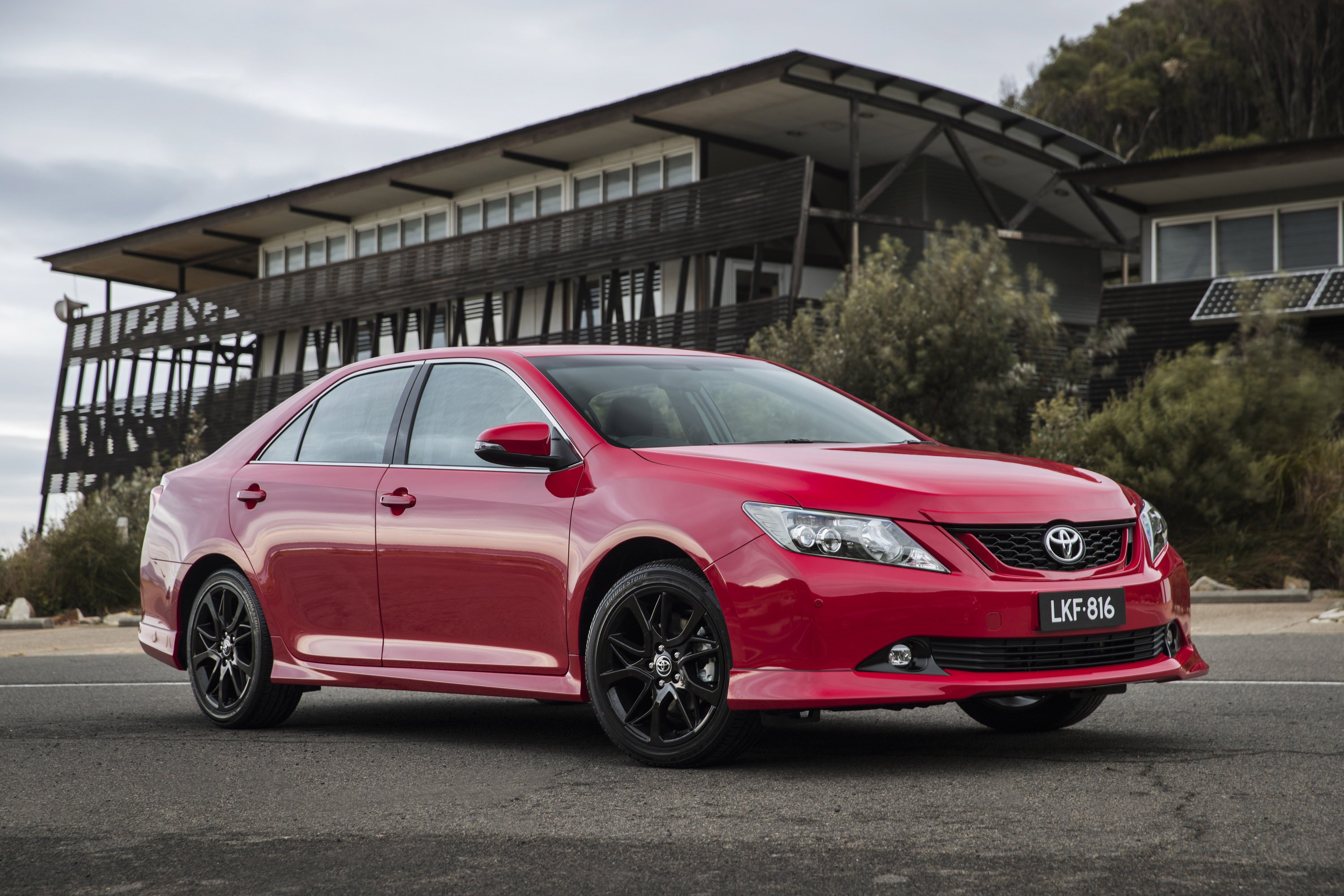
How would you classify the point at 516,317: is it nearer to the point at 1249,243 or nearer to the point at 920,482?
the point at 1249,243

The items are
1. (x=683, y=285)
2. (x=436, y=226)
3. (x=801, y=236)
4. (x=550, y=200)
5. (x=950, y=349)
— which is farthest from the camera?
(x=436, y=226)

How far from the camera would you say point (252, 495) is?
7109 mm

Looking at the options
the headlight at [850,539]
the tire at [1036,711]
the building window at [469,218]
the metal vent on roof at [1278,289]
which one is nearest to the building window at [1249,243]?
the metal vent on roof at [1278,289]

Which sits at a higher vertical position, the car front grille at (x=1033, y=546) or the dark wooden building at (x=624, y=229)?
the dark wooden building at (x=624, y=229)

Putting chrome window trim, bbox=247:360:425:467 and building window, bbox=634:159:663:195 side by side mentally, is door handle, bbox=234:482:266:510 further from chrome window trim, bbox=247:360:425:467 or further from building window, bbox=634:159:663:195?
building window, bbox=634:159:663:195

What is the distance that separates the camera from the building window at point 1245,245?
85.1ft

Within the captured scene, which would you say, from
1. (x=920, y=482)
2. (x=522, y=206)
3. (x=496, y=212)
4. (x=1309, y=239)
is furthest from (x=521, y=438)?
(x=496, y=212)

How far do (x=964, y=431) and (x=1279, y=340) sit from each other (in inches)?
184

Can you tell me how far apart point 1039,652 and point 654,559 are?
1.37 m

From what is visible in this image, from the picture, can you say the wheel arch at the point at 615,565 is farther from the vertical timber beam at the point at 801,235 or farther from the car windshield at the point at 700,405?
the vertical timber beam at the point at 801,235

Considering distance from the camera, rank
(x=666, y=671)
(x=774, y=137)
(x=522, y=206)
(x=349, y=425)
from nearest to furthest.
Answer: (x=666, y=671) → (x=349, y=425) → (x=774, y=137) → (x=522, y=206)

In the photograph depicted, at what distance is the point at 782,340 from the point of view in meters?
19.7

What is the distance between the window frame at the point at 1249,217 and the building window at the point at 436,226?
611 inches

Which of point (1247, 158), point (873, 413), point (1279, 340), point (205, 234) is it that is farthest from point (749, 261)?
point (873, 413)
